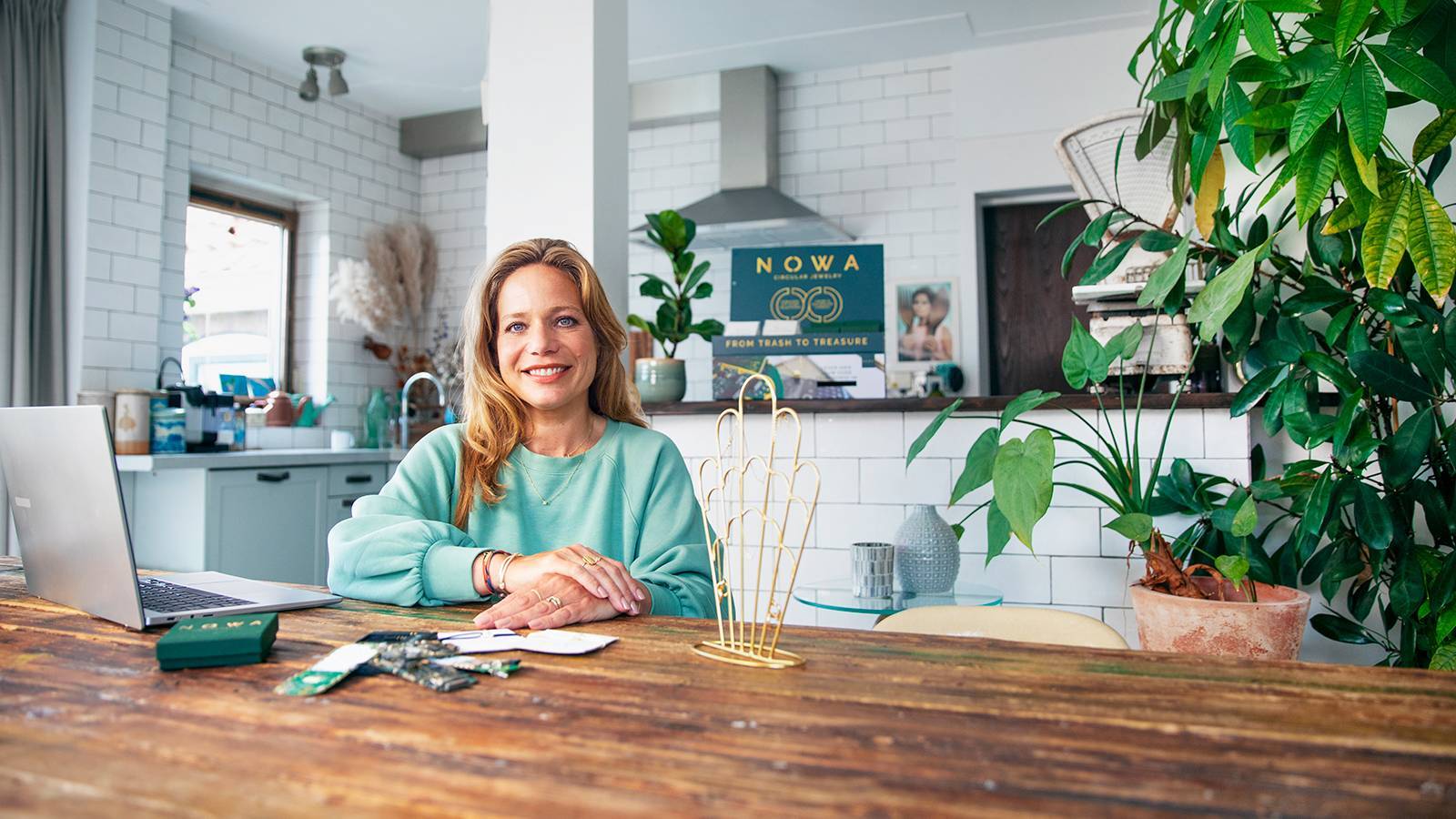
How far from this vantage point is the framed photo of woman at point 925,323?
16.1 ft

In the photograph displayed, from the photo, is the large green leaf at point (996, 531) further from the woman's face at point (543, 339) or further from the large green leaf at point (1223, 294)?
the woman's face at point (543, 339)

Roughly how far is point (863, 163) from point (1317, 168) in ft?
11.5

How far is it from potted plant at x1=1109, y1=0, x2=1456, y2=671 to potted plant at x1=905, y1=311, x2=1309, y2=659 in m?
0.12

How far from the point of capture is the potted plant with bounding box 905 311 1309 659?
1.91 meters

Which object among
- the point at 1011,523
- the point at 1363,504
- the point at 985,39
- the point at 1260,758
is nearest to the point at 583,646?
the point at 1260,758

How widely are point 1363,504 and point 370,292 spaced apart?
4739 millimetres

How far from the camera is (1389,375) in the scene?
6.02 feet

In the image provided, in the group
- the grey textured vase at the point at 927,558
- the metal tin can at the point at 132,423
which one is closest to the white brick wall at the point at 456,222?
the metal tin can at the point at 132,423

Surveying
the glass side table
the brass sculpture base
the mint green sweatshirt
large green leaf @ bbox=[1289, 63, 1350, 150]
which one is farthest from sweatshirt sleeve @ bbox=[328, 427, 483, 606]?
large green leaf @ bbox=[1289, 63, 1350, 150]

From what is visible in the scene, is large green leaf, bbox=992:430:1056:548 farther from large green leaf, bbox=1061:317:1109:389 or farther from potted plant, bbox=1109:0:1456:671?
potted plant, bbox=1109:0:1456:671

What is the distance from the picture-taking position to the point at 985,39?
4.74 m

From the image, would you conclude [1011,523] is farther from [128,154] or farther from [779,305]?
[128,154]

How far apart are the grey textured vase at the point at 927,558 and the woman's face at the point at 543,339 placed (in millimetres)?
977

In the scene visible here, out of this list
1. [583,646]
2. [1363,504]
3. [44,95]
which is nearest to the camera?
[583,646]
